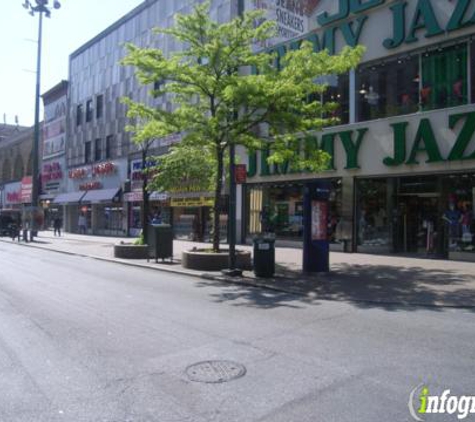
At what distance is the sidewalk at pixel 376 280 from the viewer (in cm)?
1020

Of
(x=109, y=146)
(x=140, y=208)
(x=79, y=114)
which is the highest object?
(x=79, y=114)

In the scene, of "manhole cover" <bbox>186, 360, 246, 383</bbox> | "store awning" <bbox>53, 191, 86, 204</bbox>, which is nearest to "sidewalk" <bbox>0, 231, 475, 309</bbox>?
"manhole cover" <bbox>186, 360, 246, 383</bbox>

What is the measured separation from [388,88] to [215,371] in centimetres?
1681

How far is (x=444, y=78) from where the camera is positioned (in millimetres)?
17969

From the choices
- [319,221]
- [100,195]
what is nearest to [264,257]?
[319,221]

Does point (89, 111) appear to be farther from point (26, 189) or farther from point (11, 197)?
point (11, 197)

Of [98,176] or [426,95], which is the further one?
[98,176]

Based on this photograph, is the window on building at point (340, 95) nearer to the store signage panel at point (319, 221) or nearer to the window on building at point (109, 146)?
the store signage panel at point (319, 221)

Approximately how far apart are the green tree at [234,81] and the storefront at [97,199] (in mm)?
23430

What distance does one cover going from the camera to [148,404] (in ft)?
15.0

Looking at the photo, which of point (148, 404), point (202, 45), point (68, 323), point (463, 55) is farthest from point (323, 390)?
point (463, 55)

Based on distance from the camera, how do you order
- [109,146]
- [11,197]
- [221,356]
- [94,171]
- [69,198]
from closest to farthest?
[221,356], [109,146], [94,171], [69,198], [11,197]

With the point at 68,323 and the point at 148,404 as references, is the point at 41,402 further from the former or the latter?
the point at 68,323

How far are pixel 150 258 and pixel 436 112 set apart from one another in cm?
1134
